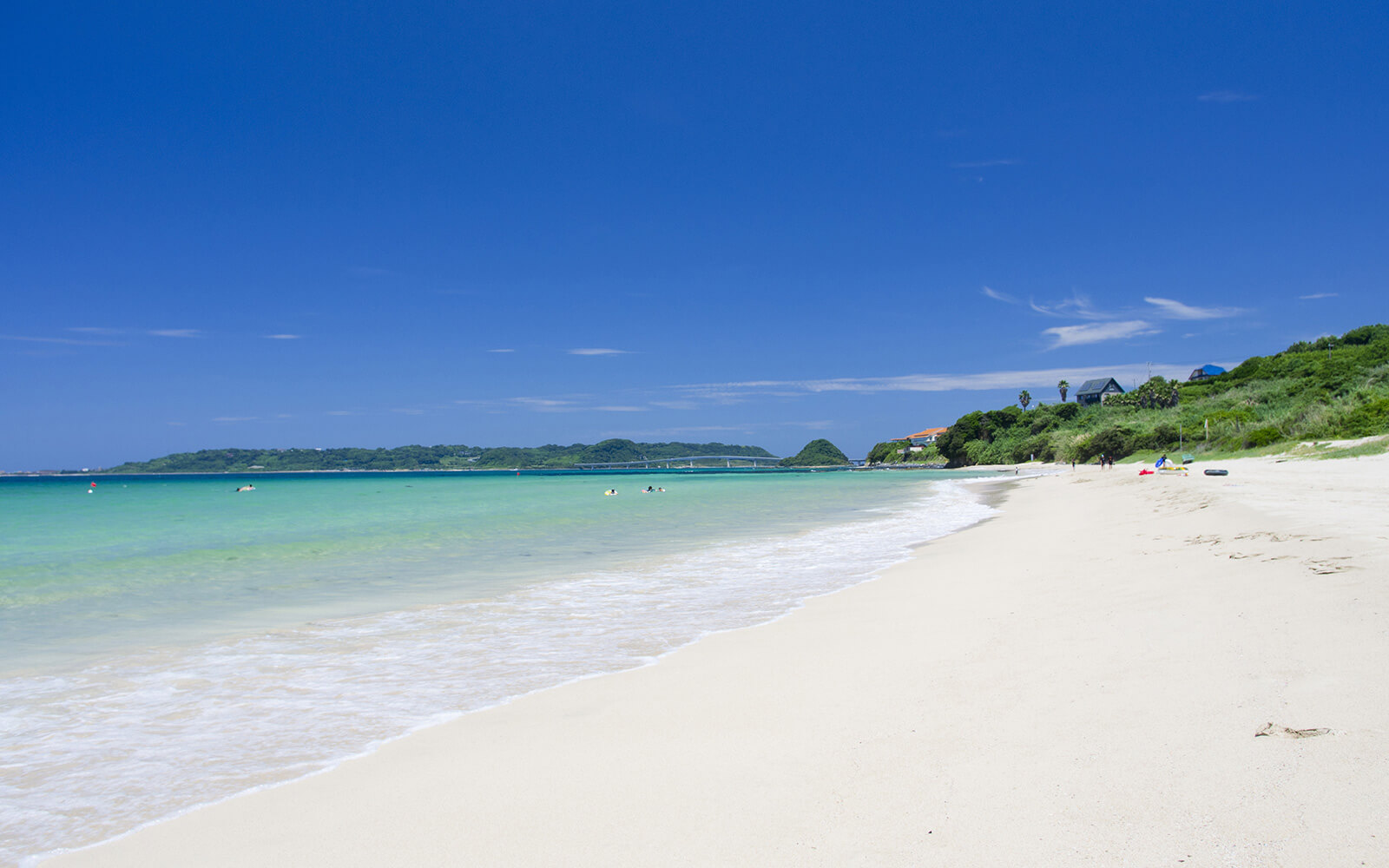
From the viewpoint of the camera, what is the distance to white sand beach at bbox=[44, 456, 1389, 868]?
264cm

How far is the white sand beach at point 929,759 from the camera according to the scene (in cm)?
264

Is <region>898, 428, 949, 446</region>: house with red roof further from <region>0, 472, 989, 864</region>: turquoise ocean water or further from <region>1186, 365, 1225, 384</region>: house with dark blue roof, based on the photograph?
<region>0, 472, 989, 864</region>: turquoise ocean water

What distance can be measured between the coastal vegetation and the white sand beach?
35519mm

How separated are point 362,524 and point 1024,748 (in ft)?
82.1

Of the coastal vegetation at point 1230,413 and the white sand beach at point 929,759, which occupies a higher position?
the coastal vegetation at point 1230,413

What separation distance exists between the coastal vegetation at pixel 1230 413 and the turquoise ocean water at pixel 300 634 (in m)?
32.5

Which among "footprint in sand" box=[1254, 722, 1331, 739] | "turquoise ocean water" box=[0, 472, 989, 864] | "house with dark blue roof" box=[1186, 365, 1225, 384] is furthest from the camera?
"house with dark blue roof" box=[1186, 365, 1225, 384]

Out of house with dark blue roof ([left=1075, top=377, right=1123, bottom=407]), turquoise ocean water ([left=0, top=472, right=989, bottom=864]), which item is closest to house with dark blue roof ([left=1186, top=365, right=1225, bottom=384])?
house with dark blue roof ([left=1075, top=377, right=1123, bottom=407])

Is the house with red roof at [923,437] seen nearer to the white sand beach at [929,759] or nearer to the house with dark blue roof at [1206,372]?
the house with dark blue roof at [1206,372]

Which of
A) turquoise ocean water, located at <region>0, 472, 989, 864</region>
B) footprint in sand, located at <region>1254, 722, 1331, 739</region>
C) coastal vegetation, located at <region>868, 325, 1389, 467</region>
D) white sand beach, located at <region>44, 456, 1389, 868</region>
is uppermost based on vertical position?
coastal vegetation, located at <region>868, 325, 1389, 467</region>

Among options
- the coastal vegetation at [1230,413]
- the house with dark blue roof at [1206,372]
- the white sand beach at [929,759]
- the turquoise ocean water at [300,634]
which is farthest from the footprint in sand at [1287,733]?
the house with dark blue roof at [1206,372]

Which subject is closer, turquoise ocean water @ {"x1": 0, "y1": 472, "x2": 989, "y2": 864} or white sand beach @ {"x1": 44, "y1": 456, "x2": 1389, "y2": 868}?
white sand beach @ {"x1": 44, "y1": 456, "x2": 1389, "y2": 868}

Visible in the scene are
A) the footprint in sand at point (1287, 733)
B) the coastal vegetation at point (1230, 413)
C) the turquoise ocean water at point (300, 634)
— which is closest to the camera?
the footprint in sand at point (1287, 733)

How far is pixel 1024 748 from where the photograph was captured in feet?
11.2
